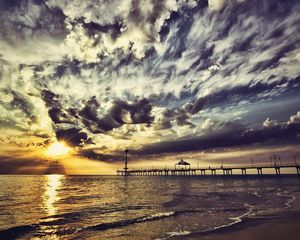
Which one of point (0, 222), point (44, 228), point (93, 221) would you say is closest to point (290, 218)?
point (93, 221)

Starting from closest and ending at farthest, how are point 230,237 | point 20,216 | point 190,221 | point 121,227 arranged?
point 230,237 → point 121,227 → point 190,221 → point 20,216

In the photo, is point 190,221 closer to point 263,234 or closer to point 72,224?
point 263,234

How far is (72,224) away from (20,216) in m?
7.77

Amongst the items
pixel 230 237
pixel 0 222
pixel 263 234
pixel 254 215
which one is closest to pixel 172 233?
pixel 230 237

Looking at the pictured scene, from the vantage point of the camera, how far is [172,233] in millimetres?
Result: 16016

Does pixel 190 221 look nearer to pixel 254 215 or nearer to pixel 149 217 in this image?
pixel 149 217

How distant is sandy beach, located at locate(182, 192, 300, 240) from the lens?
47.4 ft

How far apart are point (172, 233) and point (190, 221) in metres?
4.55

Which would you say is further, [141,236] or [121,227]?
[121,227]

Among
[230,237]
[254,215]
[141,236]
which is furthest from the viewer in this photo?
[254,215]

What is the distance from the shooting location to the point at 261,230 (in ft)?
52.6

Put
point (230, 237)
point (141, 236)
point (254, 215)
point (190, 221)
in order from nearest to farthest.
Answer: point (230, 237), point (141, 236), point (190, 221), point (254, 215)

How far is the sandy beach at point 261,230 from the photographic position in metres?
14.4

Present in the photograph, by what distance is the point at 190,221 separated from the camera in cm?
2006
